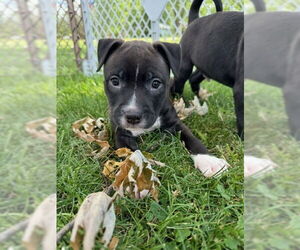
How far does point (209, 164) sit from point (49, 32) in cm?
172

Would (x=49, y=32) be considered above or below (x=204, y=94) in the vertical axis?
above

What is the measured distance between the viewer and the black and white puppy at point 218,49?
362cm

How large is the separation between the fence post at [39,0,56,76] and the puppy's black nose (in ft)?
4.70

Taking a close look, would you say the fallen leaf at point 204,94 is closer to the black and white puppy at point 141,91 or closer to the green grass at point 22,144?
the black and white puppy at point 141,91

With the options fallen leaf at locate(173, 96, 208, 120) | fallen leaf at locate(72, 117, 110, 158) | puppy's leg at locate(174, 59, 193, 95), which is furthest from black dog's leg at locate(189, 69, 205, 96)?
fallen leaf at locate(72, 117, 110, 158)

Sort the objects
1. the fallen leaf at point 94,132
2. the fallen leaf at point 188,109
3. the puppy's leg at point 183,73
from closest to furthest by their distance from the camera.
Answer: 1. the fallen leaf at point 94,132
2. the fallen leaf at point 188,109
3. the puppy's leg at point 183,73

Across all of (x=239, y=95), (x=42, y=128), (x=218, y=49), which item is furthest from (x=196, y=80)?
(x=42, y=128)

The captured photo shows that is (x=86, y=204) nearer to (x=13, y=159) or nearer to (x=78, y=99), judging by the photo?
(x=13, y=159)

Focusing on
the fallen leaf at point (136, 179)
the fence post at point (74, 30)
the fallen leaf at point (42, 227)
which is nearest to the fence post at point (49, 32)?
the fallen leaf at point (42, 227)

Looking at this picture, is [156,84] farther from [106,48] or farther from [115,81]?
[106,48]

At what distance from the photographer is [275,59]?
1400 mm

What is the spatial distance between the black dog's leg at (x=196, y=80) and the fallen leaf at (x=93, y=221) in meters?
3.15

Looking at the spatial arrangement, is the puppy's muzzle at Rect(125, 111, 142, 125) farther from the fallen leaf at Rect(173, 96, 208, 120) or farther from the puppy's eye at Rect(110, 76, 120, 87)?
the fallen leaf at Rect(173, 96, 208, 120)

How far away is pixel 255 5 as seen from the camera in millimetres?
1424
